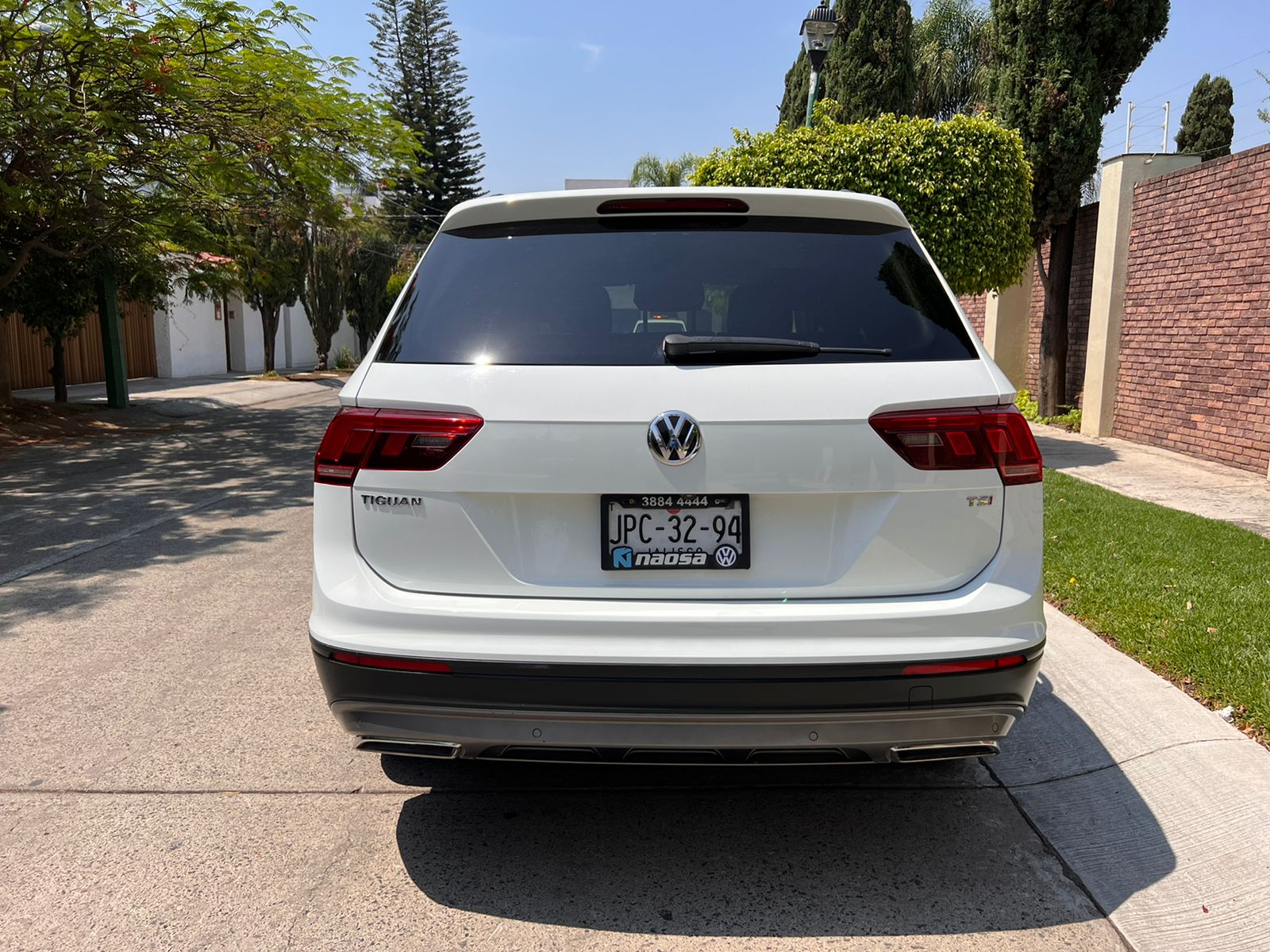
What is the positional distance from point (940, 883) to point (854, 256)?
1829mm

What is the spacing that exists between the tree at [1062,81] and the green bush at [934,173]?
2.54 meters

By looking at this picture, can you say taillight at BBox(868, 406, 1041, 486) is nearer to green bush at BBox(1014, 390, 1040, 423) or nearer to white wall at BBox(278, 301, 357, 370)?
green bush at BBox(1014, 390, 1040, 423)

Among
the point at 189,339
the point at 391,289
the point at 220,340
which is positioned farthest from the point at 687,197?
the point at 391,289

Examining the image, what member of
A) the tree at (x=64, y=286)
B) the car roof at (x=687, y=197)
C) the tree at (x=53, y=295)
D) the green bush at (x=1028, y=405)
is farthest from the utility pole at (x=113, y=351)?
the car roof at (x=687, y=197)

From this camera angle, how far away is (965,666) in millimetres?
2484

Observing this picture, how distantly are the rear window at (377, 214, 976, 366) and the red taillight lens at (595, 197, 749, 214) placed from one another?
3cm

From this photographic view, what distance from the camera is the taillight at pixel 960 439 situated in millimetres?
2510

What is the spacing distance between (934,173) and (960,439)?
8694 mm

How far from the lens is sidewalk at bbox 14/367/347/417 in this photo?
1869 cm

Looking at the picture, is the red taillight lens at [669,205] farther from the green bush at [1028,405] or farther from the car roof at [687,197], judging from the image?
the green bush at [1028,405]

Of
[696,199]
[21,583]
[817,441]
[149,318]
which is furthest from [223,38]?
[149,318]

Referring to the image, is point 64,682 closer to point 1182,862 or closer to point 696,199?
point 696,199

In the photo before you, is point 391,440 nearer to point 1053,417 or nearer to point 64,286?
point 1053,417

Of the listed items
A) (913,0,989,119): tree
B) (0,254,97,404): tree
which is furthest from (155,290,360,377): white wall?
(913,0,989,119): tree
